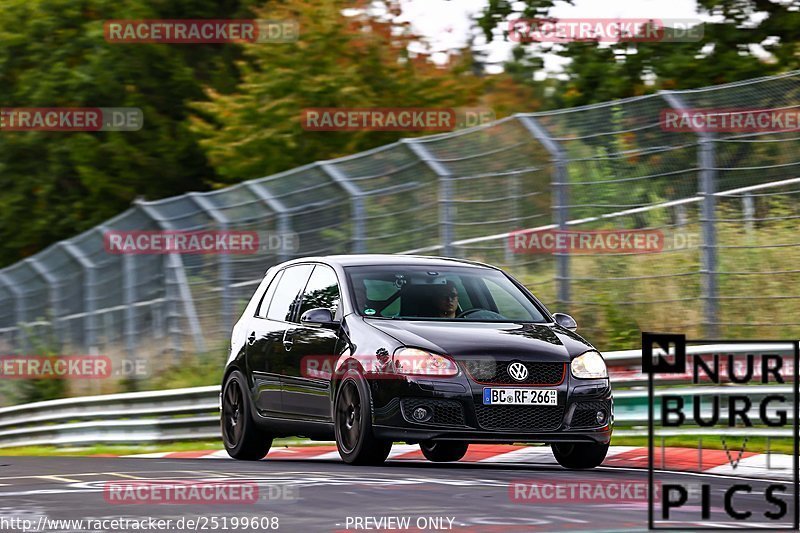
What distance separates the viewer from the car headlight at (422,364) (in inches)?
439

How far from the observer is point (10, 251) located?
39.2m

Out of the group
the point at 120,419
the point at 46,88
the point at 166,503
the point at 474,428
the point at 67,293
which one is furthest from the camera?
the point at 46,88

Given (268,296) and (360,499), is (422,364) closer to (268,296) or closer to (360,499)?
(360,499)

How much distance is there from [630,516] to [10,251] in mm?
32475

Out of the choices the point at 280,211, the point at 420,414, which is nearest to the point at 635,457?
the point at 420,414

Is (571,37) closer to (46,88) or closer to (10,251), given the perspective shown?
(46,88)

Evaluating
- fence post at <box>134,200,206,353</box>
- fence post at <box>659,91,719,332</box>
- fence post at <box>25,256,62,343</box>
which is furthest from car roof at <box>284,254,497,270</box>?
fence post at <box>25,256,62,343</box>

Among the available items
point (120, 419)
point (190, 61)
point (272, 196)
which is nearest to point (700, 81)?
point (272, 196)

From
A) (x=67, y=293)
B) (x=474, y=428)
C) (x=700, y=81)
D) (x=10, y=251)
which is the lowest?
(x=10, y=251)

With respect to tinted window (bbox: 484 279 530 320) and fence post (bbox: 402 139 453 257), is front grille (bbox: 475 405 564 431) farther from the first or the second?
fence post (bbox: 402 139 453 257)

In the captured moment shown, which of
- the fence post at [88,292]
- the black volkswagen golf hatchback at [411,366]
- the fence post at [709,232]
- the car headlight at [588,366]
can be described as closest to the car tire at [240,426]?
the black volkswagen golf hatchback at [411,366]

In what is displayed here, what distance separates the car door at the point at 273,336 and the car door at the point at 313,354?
131mm

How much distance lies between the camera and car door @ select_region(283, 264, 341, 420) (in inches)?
481

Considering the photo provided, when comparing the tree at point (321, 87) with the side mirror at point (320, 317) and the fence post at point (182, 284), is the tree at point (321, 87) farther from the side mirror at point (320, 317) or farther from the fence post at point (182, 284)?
the side mirror at point (320, 317)
